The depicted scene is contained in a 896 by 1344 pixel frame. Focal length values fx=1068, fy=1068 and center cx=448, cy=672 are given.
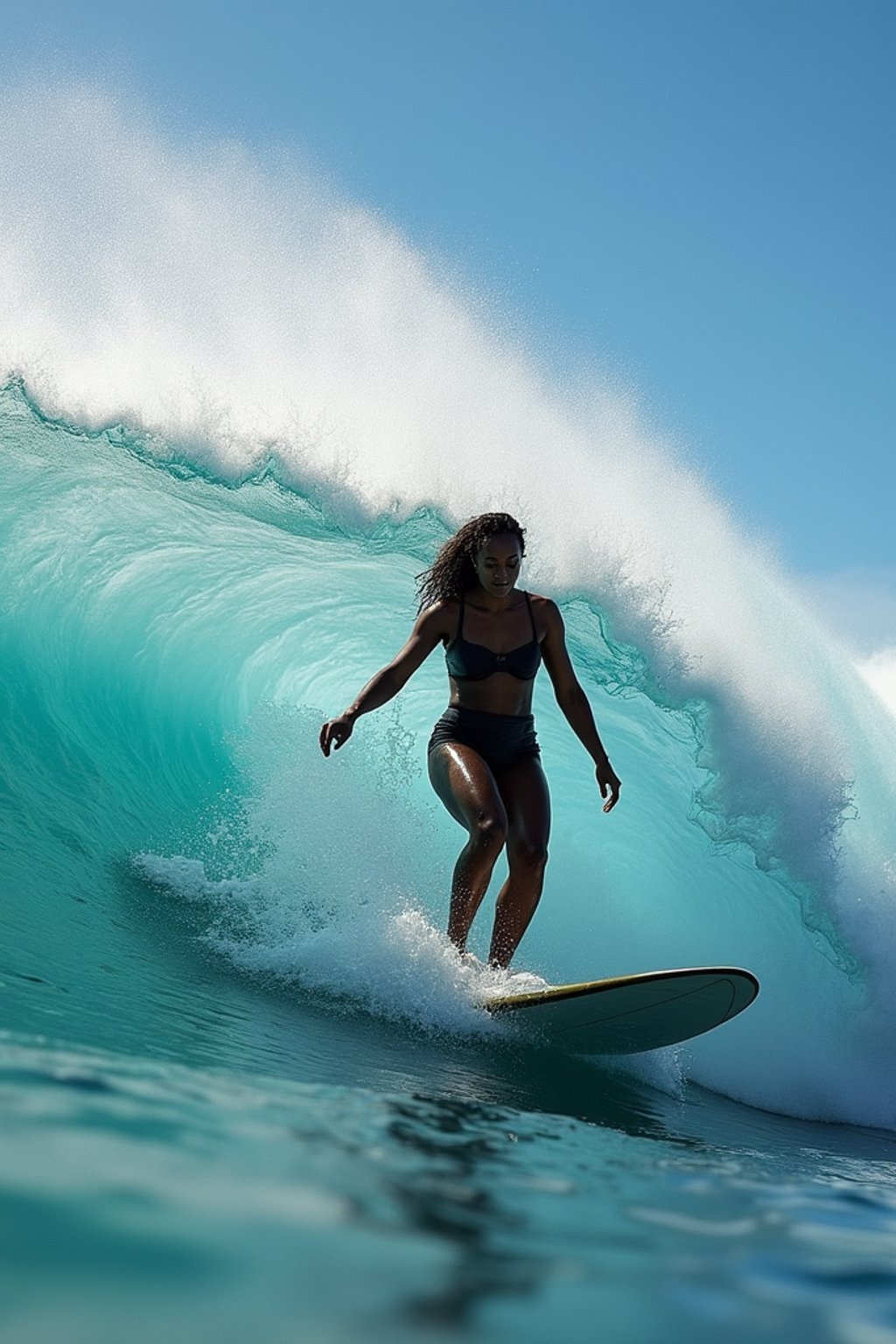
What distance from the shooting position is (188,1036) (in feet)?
9.48

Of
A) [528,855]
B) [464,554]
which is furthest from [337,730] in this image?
[464,554]

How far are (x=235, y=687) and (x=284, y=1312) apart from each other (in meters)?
9.20

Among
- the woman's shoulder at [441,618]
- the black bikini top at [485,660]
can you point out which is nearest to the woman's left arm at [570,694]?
the black bikini top at [485,660]

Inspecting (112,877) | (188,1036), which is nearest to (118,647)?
(112,877)

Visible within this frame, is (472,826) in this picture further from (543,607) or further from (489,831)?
(543,607)

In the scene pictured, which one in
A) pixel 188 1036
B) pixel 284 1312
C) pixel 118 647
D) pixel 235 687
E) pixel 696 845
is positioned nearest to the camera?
pixel 284 1312

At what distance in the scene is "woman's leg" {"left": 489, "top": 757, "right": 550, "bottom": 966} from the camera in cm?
441

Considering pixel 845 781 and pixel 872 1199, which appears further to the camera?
pixel 845 781

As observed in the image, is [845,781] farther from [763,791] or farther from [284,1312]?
[284,1312]

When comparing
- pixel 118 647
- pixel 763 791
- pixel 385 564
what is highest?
pixel 385 564

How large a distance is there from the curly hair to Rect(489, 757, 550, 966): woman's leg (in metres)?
0.95

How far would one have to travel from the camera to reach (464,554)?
483 cm

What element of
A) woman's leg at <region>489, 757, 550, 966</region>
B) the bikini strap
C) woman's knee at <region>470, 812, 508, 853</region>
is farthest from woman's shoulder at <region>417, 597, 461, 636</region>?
woman's knee at <region>470, 812, 508, 853</region>

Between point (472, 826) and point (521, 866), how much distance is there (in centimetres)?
27
